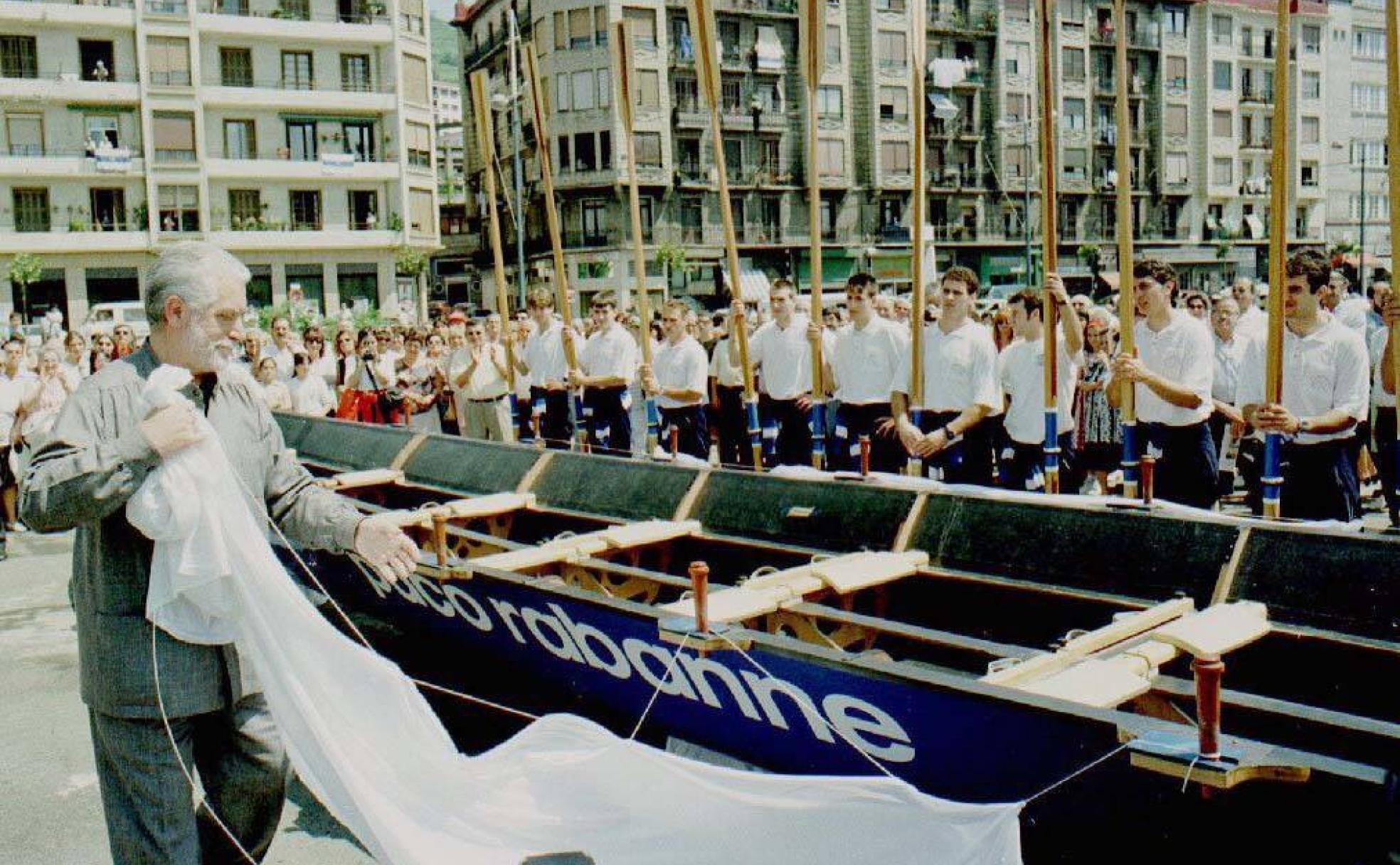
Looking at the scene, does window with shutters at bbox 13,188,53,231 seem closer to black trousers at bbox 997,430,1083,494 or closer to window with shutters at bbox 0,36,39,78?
window with shutters at bbox 0,36,39,78

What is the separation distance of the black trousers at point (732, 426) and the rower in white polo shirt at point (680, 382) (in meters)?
0.50

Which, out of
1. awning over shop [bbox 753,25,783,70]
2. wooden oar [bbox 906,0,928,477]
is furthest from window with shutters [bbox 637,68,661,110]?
wooden oar [bbox 906,0,928,477]

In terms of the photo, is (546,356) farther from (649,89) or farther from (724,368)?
(649,89)

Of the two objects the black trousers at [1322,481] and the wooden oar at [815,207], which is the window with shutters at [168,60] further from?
the black trousers at [1322,481]

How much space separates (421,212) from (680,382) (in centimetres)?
3440

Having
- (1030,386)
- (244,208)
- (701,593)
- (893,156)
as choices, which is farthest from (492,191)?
(893,156)

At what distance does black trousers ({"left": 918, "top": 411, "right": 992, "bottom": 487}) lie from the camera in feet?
25.2

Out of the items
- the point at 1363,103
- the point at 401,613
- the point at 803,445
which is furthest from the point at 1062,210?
the point at 401,613

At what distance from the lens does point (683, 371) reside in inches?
416

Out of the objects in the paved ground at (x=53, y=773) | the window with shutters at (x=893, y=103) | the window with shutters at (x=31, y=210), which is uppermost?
the window with shutters at (x=893, y=103)

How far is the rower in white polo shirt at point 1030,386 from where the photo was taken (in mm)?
7422

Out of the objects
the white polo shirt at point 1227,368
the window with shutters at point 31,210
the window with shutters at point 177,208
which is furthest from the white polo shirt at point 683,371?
the window with shutters at point 31,210

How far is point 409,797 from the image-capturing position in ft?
10.4

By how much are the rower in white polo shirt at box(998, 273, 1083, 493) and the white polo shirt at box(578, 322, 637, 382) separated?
4202mm
